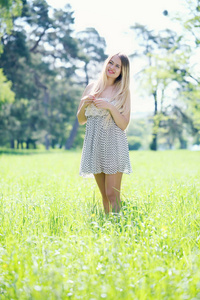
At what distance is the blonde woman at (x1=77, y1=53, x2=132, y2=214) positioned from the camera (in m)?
3.61

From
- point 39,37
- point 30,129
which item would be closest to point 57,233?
point 39,37

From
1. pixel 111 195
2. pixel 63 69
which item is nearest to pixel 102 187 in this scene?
pixel 111 195

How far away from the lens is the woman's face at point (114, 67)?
3.63 meters

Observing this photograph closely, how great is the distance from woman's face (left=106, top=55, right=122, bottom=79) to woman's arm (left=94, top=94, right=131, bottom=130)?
304 millimetres

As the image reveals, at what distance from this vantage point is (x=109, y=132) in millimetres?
3646

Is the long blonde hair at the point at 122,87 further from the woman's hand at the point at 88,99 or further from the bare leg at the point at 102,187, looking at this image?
the bare leg at the point at 102,187

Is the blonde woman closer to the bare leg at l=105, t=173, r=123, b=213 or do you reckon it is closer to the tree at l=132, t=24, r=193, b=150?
the bare leg at l=105, t=173, r=123, b=213

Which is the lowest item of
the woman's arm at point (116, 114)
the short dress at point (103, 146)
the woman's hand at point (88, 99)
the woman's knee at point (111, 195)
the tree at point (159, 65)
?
the woman's knee at point (111, 195)

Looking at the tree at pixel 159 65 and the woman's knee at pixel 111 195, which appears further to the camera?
the tree at pixel 159 65

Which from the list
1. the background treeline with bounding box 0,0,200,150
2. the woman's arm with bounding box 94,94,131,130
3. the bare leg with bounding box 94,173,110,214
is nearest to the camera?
the woman's arm with bounding box 94,94,131,130

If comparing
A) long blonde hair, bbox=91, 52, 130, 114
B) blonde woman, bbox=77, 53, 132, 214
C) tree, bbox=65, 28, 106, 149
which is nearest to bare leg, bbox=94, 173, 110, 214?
blonde woman, bbox=77, 53, 132, 214

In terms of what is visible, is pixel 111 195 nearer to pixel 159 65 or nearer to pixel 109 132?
pixel 109 132

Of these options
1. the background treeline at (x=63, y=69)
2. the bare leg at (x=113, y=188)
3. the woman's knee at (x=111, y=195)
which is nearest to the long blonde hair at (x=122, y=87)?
the bare leg at (x=113, y=188)

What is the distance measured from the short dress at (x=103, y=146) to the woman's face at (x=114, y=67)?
0.41 metres
